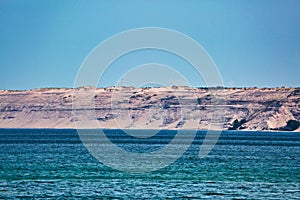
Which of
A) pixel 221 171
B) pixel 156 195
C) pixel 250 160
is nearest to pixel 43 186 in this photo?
pixel 156 195

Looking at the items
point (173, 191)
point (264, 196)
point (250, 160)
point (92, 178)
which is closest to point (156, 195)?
point (173, 191)

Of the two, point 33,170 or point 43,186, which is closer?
point 43,186

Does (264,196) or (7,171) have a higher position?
(7,171)

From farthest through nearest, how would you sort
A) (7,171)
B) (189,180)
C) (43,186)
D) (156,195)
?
(7,171) < (189,180) < (43,186) < (156,195)

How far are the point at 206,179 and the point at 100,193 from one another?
11178 millimetres

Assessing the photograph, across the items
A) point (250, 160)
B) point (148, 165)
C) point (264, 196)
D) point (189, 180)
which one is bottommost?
point (264, 196)

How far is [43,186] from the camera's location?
152ft

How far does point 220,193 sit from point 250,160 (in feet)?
103

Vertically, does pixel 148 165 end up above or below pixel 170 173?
above

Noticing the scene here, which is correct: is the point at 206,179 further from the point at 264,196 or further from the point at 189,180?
the point at 264,196

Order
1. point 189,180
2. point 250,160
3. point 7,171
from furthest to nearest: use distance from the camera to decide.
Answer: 1. point 250,160
2. point 7,171
3. point 189,180

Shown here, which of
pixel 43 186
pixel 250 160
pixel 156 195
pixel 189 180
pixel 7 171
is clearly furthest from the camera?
pixel 250 160

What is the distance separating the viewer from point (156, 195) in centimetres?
4306

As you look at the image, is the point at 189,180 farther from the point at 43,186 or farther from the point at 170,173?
the point at 43,186
